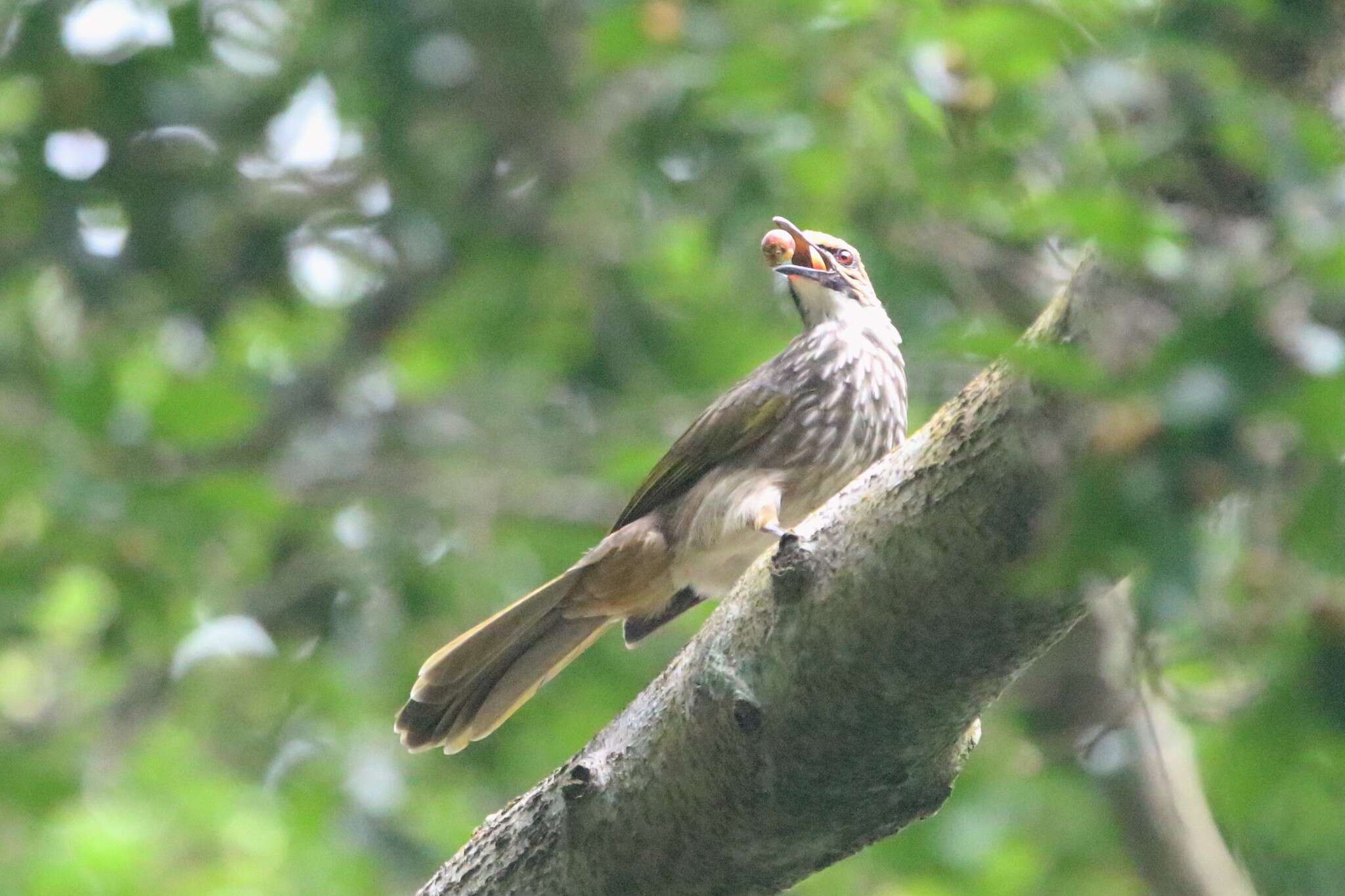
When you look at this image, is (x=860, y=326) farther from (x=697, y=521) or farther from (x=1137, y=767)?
(x=1137, y=767)

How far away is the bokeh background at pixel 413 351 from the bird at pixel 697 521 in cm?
62

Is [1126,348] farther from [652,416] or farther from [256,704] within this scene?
[256,704]

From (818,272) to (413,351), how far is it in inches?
143

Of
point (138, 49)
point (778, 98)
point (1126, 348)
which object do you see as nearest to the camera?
point (1126, 348)

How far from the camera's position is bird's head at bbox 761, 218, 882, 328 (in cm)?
483

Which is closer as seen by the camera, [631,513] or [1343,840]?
→ [1343,840]

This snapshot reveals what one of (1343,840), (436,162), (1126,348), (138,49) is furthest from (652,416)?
(1126,348)

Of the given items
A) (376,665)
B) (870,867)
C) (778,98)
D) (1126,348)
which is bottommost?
(870,867)

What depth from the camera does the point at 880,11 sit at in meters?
4.47

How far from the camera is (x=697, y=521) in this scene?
4.08 meters

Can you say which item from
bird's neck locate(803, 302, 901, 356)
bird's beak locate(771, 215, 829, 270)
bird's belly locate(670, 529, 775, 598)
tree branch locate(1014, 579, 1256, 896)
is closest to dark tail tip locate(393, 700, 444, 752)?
bird's belly locate(670, 529, 775, 598)

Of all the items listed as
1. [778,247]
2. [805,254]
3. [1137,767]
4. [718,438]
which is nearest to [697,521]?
[718,438]

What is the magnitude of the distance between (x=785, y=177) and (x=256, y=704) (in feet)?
12.4

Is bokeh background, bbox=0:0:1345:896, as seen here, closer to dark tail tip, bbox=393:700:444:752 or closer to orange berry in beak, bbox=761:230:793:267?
orange berry in beak, bbox=761:230:793:267
